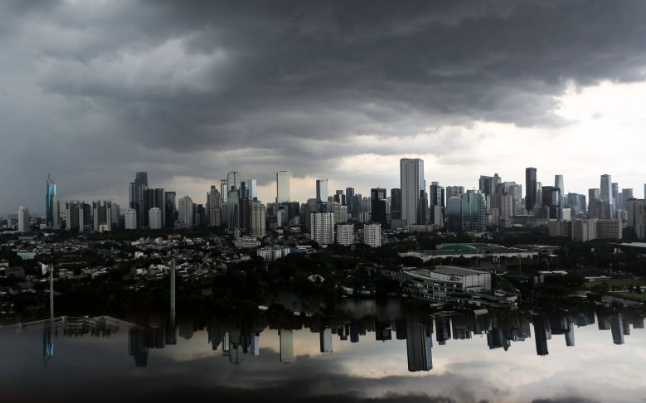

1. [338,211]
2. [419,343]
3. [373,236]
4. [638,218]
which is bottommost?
[419,343]

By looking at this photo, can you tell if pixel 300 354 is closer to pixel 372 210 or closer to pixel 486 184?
pixel 372 210

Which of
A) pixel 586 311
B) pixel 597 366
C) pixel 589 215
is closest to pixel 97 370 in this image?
pixel 597 366

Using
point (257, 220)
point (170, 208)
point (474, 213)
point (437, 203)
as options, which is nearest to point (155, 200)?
point (170, 208)

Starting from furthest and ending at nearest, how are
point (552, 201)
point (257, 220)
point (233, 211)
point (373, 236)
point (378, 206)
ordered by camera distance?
1. point (378, 206)
2. point (552, 201)
3. point (233, 211)
4. point (257, 220)
5. point (373, 236)

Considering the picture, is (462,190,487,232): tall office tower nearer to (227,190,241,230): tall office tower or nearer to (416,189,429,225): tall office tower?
(416,189,429,225): tall office tower

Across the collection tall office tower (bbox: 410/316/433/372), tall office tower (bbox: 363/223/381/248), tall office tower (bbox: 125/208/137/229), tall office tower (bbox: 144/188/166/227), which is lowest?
tall office tower (bbox: 410/316/433/372)

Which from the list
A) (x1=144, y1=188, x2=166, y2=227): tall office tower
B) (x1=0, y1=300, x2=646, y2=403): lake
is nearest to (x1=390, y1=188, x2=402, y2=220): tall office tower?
(x1=144, y1=188, x2=166, y2=227): tall office tower

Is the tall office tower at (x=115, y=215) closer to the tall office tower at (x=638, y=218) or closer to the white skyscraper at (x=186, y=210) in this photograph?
the white skyscraper at (x=186, y=210)
